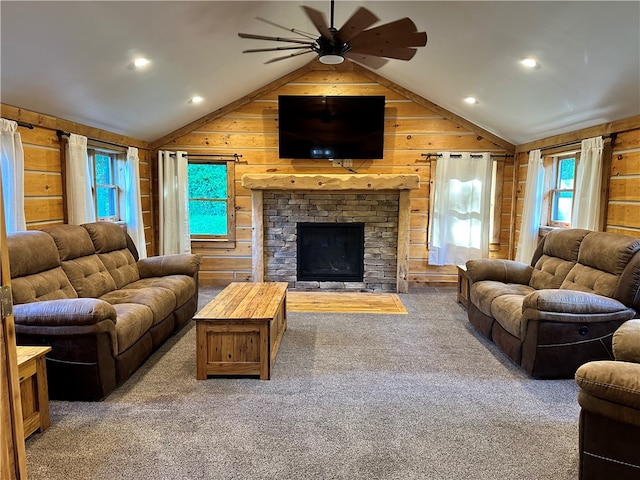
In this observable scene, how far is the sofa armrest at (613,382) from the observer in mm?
1698

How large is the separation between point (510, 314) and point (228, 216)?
161 inches

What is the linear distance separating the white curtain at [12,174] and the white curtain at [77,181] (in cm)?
63

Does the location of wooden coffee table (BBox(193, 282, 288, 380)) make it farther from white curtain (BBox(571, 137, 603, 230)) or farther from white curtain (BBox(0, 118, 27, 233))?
white curtain (BBox(571, 137, 603, 230))

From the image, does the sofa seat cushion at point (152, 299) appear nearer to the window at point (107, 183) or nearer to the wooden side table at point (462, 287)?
the window at point (107, 183)

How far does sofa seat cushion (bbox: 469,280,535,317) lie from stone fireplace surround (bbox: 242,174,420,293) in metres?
1.64

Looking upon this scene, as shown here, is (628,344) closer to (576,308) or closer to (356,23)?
(576,308)

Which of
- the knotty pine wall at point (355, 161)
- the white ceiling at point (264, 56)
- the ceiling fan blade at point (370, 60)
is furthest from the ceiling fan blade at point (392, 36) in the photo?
the knotty pine wall at point (355, 161)

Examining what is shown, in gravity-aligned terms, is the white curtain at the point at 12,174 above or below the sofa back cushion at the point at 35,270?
above

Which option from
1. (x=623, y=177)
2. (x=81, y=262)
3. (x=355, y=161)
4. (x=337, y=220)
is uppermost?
(x=355, y=161)

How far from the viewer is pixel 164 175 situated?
19.0 ft

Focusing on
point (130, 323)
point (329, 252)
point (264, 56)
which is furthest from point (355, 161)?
point (130, 323)

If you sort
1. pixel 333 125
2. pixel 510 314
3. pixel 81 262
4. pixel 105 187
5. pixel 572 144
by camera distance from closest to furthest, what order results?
pixel 510 314 < pixel 81 262 < pixel 572 144 < pixel 105 187 < pixel 333 125

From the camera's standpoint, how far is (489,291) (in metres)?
3.87

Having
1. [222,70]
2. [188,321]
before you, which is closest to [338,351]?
[188,321]
